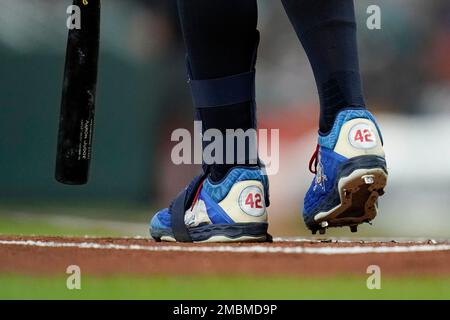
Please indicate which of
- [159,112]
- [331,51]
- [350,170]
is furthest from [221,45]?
[159,112]

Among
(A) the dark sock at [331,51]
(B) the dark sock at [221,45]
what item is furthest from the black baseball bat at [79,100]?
(A) the dark sock at [331,51]

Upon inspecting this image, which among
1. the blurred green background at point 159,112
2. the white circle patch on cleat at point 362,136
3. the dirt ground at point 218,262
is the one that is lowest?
the dirt ground at point 218,262

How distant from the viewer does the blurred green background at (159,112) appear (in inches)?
141

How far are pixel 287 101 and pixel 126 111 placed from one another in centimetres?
77

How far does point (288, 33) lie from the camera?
427 cm

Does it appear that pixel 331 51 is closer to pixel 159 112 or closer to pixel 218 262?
pixel 218 262

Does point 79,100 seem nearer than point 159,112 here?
Yes

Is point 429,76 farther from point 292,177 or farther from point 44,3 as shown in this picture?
point 44,3

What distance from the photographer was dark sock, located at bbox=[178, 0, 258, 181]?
53.2 inches

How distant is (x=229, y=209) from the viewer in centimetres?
141

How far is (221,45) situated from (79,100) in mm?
372

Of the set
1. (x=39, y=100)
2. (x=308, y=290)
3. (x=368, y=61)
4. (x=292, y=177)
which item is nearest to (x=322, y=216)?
(x=308, y=290)

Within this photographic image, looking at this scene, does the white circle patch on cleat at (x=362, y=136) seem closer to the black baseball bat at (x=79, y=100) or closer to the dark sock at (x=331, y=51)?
the dark sock at (x=331, y=51)

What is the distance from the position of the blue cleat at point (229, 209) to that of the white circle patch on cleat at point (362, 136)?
0.58 ft
